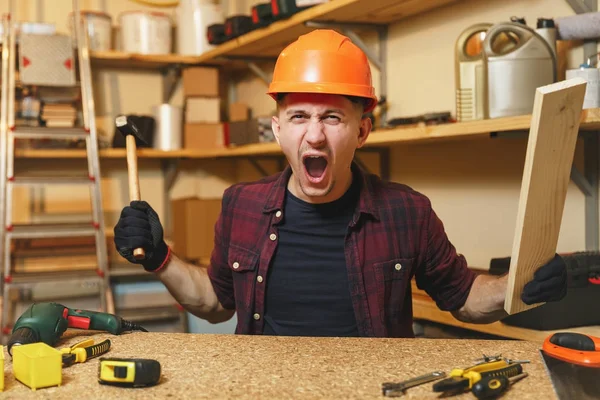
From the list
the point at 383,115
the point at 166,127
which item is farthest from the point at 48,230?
the point at 383,115

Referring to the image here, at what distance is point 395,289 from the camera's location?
1808 millimetres

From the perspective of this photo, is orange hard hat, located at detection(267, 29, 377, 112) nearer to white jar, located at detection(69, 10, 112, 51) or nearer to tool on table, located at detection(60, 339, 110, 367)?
tool on table, located at detection(60, 339, 110, 367)

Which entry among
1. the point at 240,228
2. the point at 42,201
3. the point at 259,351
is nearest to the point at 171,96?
the point at 42,201

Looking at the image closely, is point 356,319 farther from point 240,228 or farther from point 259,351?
point 259,351

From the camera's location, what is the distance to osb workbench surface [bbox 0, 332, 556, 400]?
1.01 m

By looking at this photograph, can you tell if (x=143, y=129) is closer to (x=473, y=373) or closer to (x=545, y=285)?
(x=545, y=285)

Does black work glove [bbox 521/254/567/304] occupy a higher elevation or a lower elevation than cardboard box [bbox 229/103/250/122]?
lower

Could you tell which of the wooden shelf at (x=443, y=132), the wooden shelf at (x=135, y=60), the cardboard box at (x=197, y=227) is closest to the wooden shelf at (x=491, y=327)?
the wooden shelf at (x=443, y=132)

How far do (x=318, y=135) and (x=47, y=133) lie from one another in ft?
8.35

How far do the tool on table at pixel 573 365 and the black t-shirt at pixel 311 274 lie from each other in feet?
2.14

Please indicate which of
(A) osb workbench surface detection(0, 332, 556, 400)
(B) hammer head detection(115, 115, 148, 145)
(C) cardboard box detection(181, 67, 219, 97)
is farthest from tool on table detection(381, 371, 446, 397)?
(C) cardboard box detection(181, 67, 219, 97)

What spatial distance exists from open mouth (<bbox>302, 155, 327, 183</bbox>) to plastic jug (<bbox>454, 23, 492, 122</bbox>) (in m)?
0.69

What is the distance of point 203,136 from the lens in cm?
418

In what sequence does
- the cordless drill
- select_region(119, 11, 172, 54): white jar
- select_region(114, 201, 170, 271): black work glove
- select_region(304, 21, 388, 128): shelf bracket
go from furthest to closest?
select_region(119, 11, 172, 54): white jar < select_region(304, 21, 388, 128): shelf bracket < select_region(114, 201, 170, 271): black work glove < the cordless drill
